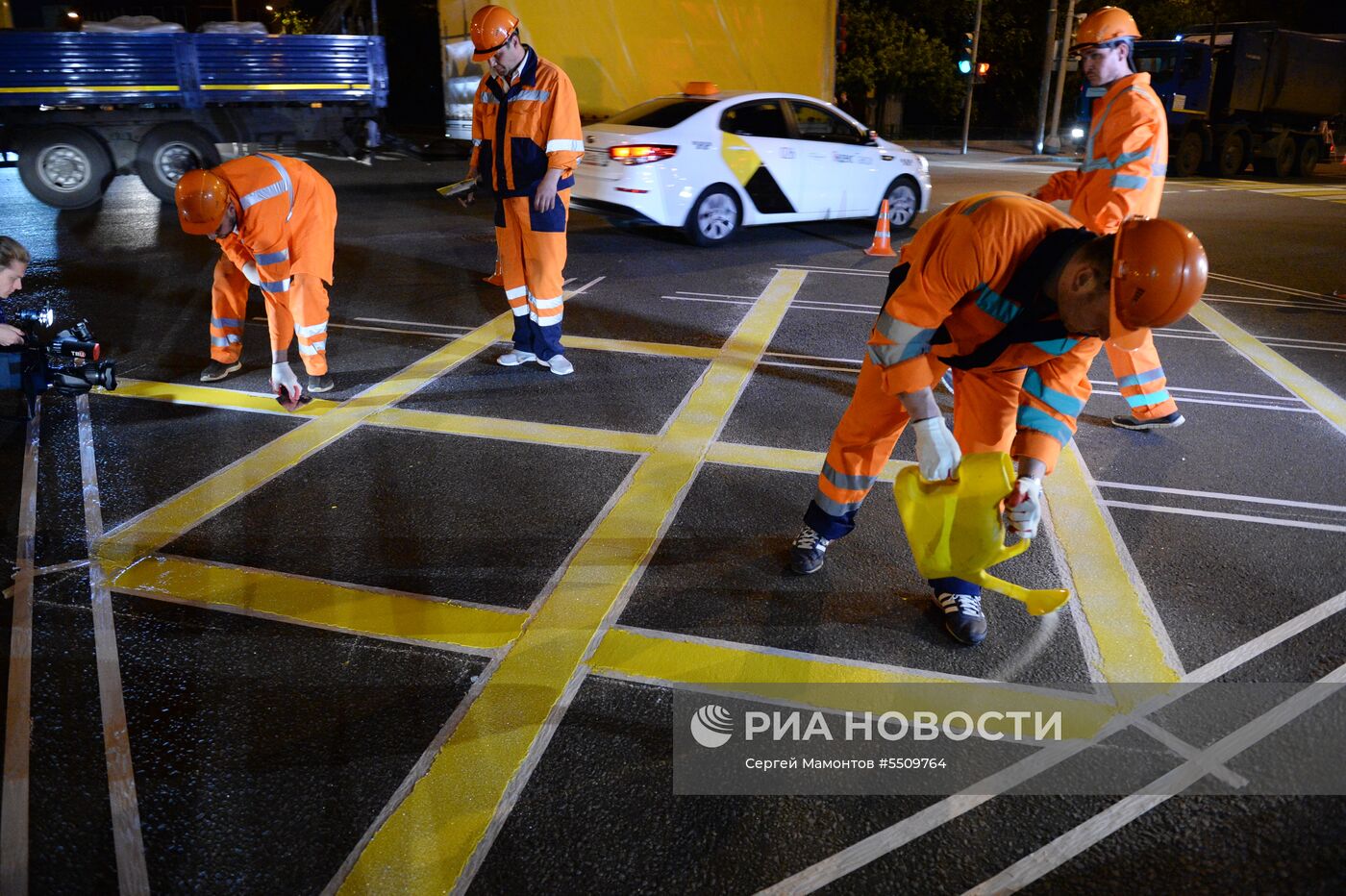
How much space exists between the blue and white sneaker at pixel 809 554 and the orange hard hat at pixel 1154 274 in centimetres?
155

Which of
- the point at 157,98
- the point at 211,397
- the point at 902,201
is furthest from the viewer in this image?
the point at 157,98

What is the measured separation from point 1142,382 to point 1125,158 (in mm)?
1266

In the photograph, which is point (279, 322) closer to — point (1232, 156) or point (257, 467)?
point (257, 467)

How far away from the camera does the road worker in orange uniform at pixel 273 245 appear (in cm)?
459

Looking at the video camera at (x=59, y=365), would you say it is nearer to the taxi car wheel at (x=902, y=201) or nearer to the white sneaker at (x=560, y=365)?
the white sneaker at (x=560, y=365)

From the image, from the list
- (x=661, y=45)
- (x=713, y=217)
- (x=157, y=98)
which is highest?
(x=661, y=45)

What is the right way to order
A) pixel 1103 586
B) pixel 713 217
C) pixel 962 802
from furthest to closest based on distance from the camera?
pixel 713 217 < pixel 1103 586 < pixel 962 802

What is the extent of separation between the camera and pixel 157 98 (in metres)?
11.8

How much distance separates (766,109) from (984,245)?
27.4ft

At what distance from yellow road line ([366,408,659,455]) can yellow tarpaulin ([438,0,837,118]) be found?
9818 mm

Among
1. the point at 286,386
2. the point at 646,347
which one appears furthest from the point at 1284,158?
the point at 286,386

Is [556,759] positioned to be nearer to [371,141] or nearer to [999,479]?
[999,479]

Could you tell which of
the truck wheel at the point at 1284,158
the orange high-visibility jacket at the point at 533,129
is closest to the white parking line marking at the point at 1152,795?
the orange high-visibility jacket at the point at 533,129

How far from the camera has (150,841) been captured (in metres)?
2.31
